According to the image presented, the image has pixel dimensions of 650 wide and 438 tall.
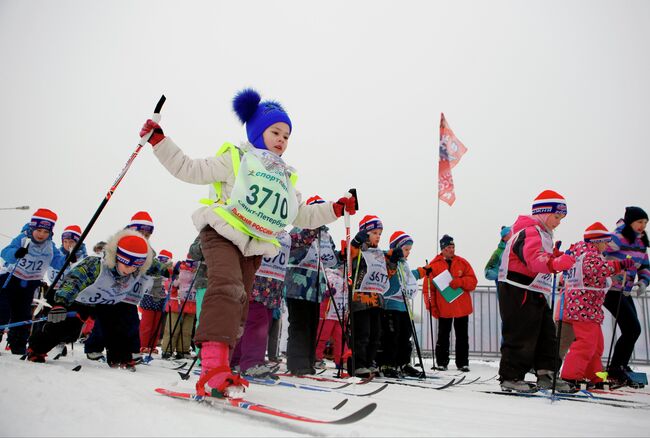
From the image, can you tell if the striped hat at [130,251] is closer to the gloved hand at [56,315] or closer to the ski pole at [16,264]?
the gloved hand at [56,315]

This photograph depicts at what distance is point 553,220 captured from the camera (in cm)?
418

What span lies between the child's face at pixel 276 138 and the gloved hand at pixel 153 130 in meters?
0.66

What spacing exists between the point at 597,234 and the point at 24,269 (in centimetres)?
702

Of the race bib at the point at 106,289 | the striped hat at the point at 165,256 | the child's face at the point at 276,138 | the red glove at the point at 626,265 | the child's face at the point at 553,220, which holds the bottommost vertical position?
the race bib at the point at 106,289

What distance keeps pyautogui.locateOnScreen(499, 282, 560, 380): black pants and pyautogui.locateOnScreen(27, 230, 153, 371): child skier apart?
3.43 m

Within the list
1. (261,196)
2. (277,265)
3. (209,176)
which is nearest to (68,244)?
(277,265)

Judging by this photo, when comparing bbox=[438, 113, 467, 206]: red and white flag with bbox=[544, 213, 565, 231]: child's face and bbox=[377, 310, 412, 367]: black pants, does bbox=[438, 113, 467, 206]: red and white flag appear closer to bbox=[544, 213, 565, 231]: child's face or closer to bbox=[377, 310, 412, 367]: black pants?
bbox=[377, 310, 412, 367]: black pants

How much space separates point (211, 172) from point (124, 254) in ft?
7.33

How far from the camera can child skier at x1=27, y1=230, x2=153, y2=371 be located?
440 centimetres

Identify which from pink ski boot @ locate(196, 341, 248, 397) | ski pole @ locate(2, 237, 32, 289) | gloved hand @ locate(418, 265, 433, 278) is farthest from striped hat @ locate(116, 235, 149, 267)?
gloved hand @ locate(418, 265, 433, 278)

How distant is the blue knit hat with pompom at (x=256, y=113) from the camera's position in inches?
123

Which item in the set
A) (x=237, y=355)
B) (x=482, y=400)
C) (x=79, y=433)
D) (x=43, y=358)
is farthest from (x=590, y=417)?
(x=43, y=358)

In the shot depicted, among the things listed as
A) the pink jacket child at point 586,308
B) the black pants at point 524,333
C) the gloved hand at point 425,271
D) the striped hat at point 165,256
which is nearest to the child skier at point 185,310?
the striped hat at point 165,256

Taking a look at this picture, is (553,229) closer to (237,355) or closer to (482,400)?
(482,400)
